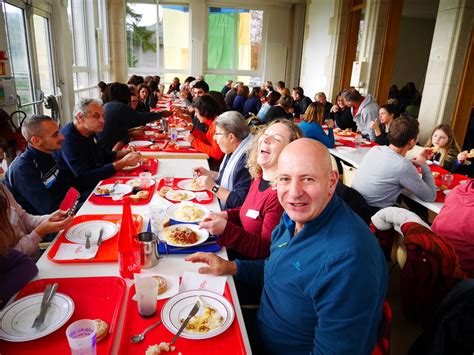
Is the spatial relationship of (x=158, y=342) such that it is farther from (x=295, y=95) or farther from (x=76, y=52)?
(x=76, y=52)

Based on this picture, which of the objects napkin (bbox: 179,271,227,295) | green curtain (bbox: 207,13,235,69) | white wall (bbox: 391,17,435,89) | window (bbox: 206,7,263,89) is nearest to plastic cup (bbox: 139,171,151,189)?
napkin (bbox: 179,271,227,295)

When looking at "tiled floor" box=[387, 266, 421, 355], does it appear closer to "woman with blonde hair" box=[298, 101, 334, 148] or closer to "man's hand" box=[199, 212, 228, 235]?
"man's hand" box=[199, 212, 228, 235]

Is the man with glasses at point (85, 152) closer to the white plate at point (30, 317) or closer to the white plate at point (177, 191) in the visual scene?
the white plate at point (177, 191)

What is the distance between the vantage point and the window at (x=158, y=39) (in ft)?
40.1

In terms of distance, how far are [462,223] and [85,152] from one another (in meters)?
2.90

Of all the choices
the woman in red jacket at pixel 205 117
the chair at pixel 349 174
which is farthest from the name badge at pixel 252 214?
the woman in red jacket at pixel 205 117

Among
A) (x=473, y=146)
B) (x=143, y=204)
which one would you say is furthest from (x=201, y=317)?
(x=473, y=146)

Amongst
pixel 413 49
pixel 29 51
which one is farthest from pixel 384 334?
pixel 413 49

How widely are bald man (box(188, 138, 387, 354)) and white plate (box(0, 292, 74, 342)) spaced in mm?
759

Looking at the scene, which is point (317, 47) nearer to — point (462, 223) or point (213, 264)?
point (462, 223)

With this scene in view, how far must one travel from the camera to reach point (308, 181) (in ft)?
3.91

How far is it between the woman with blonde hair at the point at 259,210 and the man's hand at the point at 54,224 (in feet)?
2.30

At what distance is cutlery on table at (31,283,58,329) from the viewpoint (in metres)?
1.17

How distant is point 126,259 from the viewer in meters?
1.43
